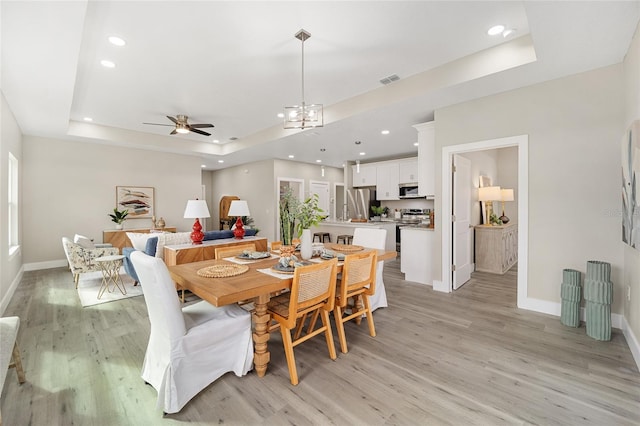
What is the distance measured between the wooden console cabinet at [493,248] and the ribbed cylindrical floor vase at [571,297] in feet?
7.23

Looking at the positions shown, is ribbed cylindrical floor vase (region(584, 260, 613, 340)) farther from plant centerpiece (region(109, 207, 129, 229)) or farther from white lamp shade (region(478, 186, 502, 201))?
plant centerpiece (region(109, 207, 129, 229))

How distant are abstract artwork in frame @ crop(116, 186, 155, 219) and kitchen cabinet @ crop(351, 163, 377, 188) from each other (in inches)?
209

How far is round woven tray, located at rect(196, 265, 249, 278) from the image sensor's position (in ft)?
6.87

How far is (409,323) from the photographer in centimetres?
299

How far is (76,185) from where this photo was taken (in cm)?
591

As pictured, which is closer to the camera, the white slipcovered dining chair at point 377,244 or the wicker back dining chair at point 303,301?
the wicker back dining chair at point 303,301

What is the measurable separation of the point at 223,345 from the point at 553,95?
4.07 metres

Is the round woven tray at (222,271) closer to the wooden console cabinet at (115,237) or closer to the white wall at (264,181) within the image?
the wooden console cabinet at (115,237)

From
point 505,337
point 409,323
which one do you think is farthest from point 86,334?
point 505,337

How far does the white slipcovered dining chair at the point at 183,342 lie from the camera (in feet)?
5.55

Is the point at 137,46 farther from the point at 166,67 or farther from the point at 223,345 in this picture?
the point at 223,345

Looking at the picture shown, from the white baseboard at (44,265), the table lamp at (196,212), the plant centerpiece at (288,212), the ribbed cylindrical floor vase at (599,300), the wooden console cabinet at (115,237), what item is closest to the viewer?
the plant centerpiece at (288,212)

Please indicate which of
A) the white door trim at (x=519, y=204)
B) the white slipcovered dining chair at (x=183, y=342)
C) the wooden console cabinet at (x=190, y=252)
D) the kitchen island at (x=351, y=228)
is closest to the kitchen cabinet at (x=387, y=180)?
the kitchen island at (x=351, y=228)

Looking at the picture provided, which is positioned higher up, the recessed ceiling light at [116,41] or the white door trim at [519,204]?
the recessed ceiling light at [116,41]
